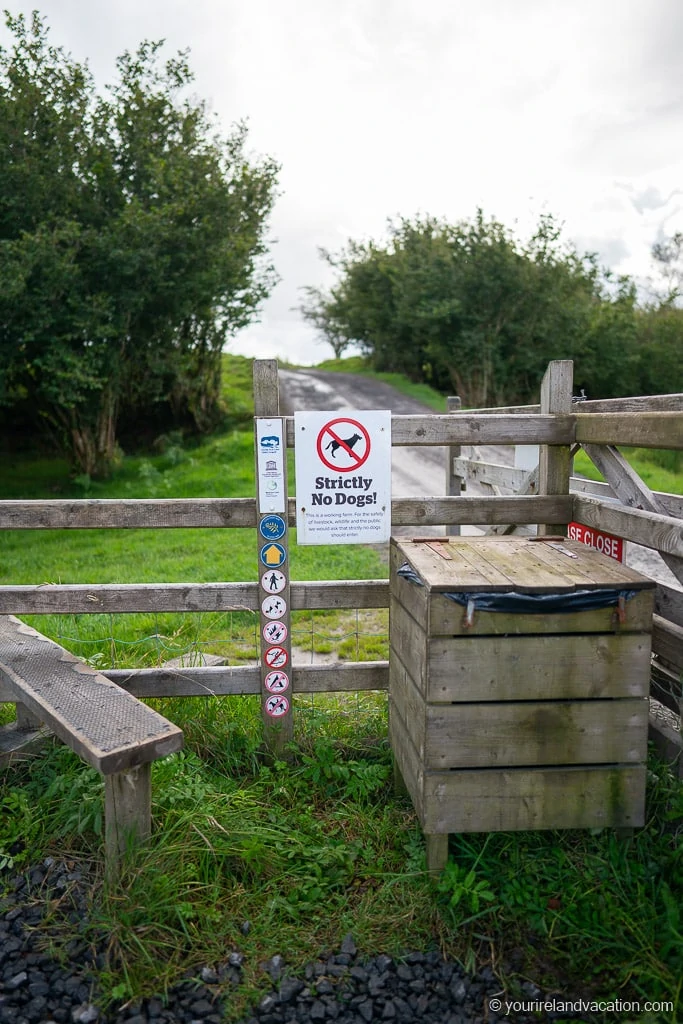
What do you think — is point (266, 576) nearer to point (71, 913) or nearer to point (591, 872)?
point (71, 913)

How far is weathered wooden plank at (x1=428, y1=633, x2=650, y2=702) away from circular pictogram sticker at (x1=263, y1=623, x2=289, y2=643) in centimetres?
116

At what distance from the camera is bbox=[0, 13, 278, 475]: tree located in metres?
12.9

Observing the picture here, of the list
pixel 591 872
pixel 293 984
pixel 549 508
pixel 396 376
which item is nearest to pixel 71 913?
pixel 293 984

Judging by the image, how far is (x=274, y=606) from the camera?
3930 mm

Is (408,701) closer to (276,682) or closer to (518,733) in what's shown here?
(518,733)

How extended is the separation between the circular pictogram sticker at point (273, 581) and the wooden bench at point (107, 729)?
889 mm

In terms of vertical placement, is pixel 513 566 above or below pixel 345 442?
below

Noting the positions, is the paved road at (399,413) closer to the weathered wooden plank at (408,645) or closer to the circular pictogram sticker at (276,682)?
the weathered wooden plank at (408,645)

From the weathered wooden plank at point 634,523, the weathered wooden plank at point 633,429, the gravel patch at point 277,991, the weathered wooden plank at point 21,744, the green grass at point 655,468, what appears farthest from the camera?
the green grass at point 655,468

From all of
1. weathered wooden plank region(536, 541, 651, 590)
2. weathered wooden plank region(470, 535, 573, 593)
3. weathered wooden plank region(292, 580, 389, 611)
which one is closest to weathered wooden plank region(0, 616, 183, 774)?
weathered wooden plank region(292, 580, 389, 611)

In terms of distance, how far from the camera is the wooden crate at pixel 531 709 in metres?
2.95

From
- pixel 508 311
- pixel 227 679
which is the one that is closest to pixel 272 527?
pixel 227 679

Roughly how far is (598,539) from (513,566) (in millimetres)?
950

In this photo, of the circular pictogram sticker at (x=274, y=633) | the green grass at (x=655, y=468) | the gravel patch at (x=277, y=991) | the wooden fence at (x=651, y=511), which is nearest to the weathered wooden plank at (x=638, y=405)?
the wooden fence at (x=651, y=511)
